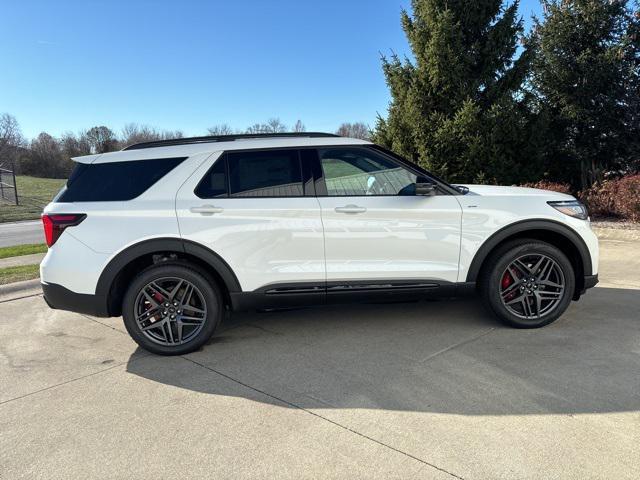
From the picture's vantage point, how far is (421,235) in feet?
12.6

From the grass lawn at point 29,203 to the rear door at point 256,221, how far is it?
921 inches

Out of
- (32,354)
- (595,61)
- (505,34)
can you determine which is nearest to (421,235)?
(32,354)

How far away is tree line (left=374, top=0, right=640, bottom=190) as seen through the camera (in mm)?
9984

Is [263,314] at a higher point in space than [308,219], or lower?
lower

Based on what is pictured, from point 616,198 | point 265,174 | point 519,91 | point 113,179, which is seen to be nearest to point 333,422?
point 265,174

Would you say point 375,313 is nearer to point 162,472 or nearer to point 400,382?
point 400,382

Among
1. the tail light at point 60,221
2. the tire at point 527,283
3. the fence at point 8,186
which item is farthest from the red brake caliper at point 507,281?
the fence at point 8,186

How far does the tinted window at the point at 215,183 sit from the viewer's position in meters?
3.75

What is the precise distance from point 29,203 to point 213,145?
101 ft

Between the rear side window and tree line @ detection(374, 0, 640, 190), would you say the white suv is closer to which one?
the rear side window

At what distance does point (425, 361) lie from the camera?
347 cm

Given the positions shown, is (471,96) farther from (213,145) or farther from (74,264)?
(74,264)

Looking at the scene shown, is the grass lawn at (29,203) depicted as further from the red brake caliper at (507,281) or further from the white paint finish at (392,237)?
the red brake caliper at (507,281)

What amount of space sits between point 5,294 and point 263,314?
360cm
